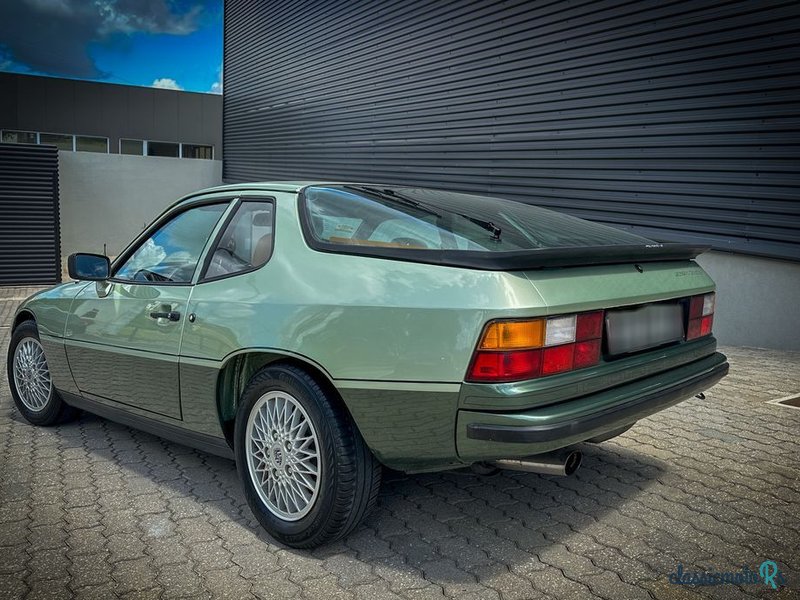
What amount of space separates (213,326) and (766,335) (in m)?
6.18

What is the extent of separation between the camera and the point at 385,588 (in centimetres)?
249

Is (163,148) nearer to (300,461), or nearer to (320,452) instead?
(300,461)

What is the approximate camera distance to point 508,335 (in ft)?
7.87

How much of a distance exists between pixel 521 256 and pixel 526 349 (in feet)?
1.07

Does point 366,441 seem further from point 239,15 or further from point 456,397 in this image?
point 239,15

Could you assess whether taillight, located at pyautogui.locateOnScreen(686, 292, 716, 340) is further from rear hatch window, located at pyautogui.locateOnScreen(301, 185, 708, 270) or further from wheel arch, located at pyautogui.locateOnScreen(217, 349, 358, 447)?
wheel arch, located at pyautogui.locateOnScreen(217, 349, 358, 447)

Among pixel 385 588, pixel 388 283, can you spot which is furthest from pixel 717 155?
pixel 385 588

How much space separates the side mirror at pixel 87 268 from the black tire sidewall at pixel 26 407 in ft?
2.70

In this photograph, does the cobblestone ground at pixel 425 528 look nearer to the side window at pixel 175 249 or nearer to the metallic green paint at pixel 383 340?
the metallic green paint at pixel 383 340

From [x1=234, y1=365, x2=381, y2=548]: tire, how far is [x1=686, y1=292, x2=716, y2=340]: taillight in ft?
5.25

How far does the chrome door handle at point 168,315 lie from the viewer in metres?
3.31

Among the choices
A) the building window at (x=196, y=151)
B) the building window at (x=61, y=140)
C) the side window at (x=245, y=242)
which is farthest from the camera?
the building window at (x=196, y=151)

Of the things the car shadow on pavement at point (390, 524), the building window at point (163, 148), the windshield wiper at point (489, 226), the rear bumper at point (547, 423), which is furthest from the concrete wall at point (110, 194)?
the rear bumper at point (547, 423)

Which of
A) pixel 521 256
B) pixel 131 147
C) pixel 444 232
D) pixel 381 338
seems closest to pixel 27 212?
pixel 444 232
